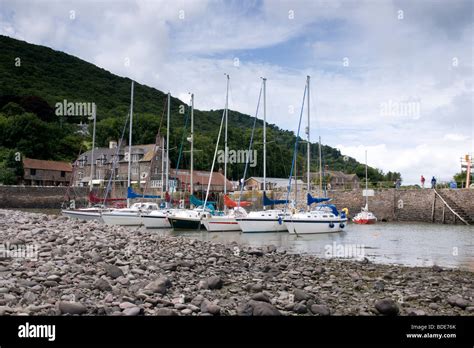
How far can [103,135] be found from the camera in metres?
125

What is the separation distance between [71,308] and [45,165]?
316ft

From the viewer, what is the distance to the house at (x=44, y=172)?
9469cm

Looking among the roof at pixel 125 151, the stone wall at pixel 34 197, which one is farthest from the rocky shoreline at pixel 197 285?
the roof at pixel 125 151

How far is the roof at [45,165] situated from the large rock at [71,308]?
307 feet

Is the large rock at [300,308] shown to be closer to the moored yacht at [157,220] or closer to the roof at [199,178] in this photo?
the moored yacht at [157,220]

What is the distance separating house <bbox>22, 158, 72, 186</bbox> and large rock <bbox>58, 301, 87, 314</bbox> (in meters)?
91.2

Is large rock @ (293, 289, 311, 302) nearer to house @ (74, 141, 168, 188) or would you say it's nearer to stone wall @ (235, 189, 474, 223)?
stone wall @ (235, 189, 474, 223)

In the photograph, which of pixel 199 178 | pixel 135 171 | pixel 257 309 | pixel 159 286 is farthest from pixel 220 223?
pixel 135 171

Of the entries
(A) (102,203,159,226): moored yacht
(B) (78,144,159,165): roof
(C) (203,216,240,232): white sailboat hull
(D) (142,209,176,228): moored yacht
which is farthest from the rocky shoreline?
(B) (78,144,159,165): roof

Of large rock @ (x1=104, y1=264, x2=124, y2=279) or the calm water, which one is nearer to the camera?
large rock @ (x1=104, y1=264, x2=124, y2=279)

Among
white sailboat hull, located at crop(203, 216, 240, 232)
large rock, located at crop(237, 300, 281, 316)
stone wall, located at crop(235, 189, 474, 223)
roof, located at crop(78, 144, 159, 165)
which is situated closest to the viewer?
large rock, located at crop(237, 300, 281, 316)

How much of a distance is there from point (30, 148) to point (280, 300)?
104914 millimetres

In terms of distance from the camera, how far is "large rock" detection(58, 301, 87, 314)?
8828mm
